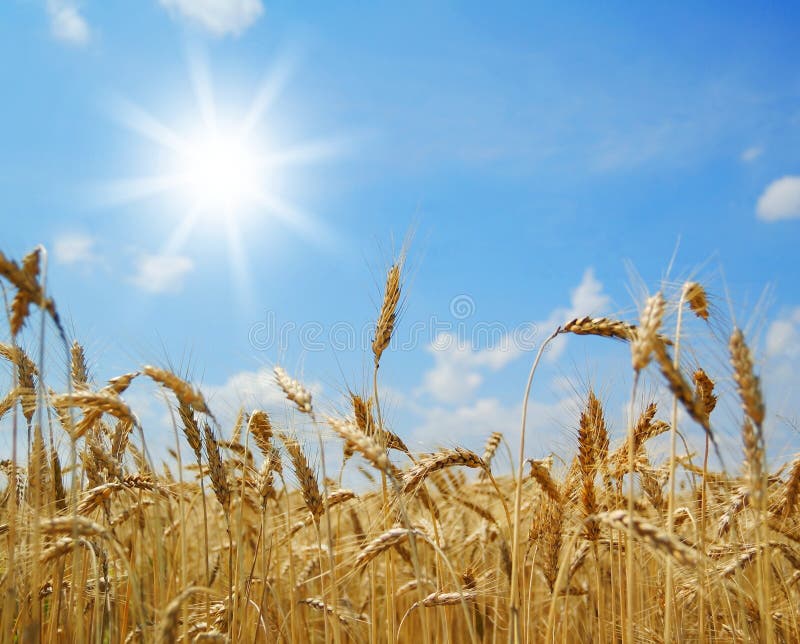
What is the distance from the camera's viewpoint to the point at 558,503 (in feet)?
9.93

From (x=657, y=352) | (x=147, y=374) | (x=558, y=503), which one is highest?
(x=147, y=374)

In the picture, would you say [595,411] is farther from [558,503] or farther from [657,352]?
[657,352]

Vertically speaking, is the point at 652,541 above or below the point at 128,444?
below

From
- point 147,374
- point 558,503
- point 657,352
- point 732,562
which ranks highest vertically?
point 147,374

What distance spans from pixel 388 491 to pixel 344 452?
667mm

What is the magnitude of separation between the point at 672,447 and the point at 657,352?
40cm

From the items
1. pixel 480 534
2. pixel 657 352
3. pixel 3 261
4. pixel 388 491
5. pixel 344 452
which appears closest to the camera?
pixel 657 352

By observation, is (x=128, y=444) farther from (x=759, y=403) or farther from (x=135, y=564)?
(x=759, y=403)

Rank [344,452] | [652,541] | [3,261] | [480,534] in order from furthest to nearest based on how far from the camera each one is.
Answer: [480,534] < [344,452] < [3,261] < [652,541]

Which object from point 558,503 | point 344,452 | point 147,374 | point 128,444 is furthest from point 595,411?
point 128,444

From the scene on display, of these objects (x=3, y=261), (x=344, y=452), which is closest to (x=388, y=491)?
(x=344, y=452)

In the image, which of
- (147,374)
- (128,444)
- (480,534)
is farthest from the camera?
(480,534)

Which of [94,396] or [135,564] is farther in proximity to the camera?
[135,564]

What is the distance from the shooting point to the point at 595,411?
3.33 meters
